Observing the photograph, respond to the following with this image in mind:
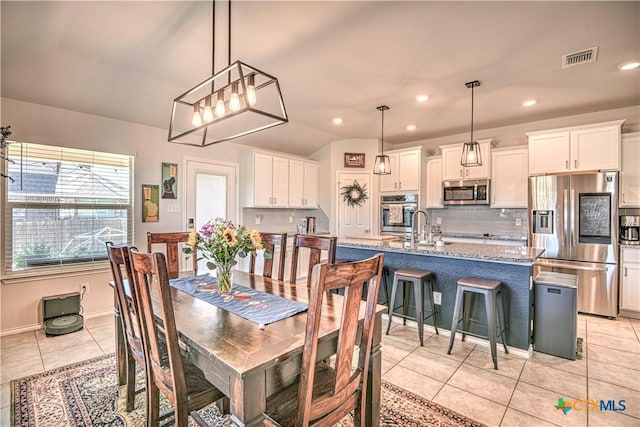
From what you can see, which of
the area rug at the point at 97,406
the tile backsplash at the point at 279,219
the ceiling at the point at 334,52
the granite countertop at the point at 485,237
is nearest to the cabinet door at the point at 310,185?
the tile backsplash at the point at 279,219

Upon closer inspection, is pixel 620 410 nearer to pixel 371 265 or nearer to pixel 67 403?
pixel 371 265

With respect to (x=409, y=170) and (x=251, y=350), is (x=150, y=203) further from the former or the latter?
(x=409, y=170)

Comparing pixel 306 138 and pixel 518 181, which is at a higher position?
pixel 306 138

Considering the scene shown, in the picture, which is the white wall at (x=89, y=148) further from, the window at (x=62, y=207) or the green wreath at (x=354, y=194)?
the green wreath at (x=354, y=194)

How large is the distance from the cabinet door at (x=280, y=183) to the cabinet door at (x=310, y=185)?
1.52ft

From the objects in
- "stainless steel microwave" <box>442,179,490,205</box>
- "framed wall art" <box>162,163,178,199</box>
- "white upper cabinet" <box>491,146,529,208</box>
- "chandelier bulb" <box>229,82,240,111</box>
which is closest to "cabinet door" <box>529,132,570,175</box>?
"white upper cabinet" <box>491,146,529,208</box>

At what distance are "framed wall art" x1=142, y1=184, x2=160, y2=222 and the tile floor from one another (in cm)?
138

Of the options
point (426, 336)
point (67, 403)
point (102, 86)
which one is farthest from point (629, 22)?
point (67, 403)

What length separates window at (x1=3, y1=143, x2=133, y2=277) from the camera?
3150mm

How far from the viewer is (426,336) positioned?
317 centimetres

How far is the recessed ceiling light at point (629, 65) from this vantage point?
2.83 meters

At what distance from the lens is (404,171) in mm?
5434

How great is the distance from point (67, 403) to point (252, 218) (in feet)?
11.4

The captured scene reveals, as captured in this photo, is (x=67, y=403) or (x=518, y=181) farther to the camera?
(x=518, y=181)
